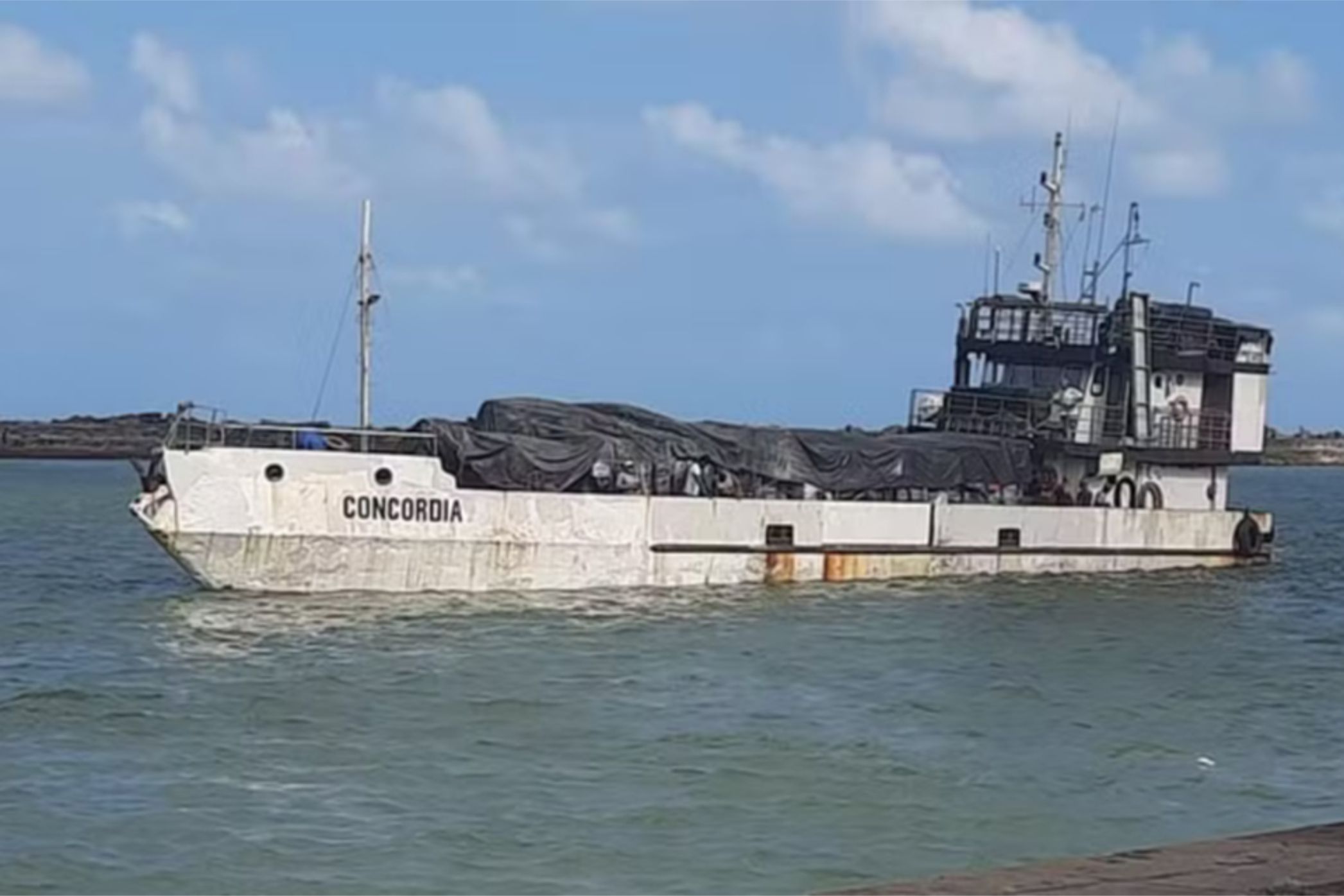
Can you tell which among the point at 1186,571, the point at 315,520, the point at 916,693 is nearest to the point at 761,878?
the point at 916,693

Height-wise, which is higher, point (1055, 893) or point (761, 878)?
point (1055, 893)

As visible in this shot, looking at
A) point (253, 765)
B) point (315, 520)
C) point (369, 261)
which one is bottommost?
point (253, 765)

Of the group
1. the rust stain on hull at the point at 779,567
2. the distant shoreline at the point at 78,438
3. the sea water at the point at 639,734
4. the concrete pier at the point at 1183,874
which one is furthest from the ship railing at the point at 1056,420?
the distant shoreline at the point at 78,438

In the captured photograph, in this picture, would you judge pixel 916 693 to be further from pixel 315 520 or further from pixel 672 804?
pixel 315 520

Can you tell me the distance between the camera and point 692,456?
107ft

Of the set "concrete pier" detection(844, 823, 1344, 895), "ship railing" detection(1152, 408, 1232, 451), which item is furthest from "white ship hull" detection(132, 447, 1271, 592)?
"concrete pier" detection(844, 823, 1344, 895)

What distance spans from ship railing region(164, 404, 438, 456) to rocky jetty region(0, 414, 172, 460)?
10271 centimetres

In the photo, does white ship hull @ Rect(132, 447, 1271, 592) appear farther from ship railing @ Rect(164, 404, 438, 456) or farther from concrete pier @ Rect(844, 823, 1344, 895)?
concrete pier @ Rect(844, 823, 1344, 895)

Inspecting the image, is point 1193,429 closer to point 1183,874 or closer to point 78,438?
point 1183,874

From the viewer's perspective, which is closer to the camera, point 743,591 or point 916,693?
point 916,693

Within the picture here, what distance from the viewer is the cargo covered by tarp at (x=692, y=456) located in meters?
30.5

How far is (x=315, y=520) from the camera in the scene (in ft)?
94.2

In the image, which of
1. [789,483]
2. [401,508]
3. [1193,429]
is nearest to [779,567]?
[789,483]

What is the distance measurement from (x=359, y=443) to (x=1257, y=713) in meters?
13.7
